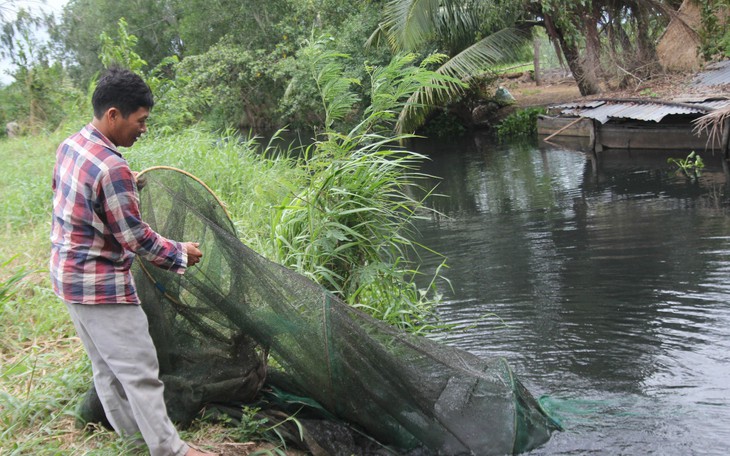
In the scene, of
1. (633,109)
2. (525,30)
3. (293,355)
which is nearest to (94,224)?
(293,355)

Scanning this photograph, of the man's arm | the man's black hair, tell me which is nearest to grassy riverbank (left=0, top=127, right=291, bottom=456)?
the man's arm

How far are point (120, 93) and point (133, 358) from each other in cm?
109

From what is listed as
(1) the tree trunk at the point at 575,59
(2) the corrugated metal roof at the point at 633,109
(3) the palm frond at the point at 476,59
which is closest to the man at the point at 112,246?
(2) the corrugated metal roof at the point at 633,109

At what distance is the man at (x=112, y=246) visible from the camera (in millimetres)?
2752

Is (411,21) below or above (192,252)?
above

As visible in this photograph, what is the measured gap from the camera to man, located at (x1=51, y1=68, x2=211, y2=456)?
9.03 feet

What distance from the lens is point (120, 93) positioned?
111 inches

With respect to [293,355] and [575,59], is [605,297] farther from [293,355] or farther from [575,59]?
[575,59]

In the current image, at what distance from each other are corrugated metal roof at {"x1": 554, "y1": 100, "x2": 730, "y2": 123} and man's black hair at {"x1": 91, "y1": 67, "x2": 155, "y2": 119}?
13407 mm

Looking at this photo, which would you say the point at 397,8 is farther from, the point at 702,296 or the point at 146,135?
the point at 702,296

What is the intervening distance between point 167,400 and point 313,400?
73cm

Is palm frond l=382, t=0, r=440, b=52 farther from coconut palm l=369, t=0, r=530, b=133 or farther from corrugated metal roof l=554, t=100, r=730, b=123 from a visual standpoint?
corrugated metal roof l=554, t=100, r=730, b=123

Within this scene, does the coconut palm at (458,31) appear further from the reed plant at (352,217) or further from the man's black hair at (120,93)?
the man's black hair at (120,93)

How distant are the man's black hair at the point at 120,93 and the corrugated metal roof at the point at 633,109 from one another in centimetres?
1341
